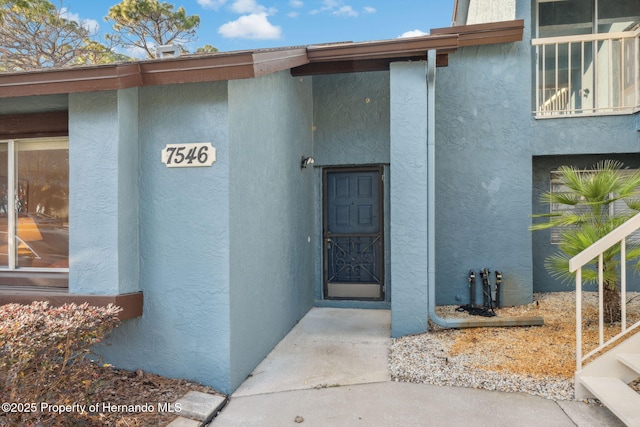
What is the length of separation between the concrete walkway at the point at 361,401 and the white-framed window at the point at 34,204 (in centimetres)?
246

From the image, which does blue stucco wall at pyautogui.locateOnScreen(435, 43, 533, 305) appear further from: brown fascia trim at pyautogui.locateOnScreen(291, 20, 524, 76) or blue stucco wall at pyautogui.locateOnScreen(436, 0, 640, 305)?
brown fascia trim at pyautogui.locateOnScreen(291, 20, 524, 76)

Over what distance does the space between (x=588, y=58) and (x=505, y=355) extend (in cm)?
573

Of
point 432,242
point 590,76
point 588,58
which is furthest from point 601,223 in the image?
point 588,58

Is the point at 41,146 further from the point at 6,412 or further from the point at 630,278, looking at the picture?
the point at 630,278

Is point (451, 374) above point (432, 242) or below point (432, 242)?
below

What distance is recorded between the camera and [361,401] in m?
3.59

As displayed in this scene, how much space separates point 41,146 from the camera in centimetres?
420

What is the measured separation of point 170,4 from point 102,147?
1409 cm

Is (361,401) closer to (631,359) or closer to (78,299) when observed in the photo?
(631,359)

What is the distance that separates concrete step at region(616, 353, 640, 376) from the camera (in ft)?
10.6

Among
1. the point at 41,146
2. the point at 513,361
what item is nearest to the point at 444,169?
the point at 513,361

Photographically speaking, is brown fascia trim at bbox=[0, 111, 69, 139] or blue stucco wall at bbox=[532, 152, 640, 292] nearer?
brown fascia trim at bbox=[0, 111, 69, 139]

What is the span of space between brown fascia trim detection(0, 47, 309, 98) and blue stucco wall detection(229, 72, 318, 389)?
297 millimetres

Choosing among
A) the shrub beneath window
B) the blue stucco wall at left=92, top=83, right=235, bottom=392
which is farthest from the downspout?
the shrub beneath window
